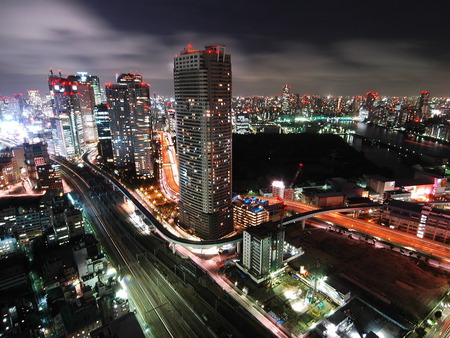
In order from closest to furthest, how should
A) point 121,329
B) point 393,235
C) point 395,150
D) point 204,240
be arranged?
point 121,329 < point 204,240 < point 393,235 < point 395,150

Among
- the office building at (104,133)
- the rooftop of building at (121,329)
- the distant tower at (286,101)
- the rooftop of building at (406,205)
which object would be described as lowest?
the rooftop of building at (121,329)

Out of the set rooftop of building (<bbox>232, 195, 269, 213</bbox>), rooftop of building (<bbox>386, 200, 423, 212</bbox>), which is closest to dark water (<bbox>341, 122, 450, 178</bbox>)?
rooftop of building (<bbox>386, 200, 423, 212</bbox>)

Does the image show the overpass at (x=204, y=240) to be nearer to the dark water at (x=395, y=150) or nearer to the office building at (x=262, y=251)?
the office building at (x=262, y=251)

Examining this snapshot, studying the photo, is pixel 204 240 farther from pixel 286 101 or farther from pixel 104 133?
pixel 286 101

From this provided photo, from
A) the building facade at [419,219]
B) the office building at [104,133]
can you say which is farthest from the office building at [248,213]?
the office building at [104,133]

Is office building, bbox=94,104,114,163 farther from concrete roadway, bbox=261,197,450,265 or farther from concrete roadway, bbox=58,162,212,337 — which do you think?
concrete roadway, bbox=261,197,450,265

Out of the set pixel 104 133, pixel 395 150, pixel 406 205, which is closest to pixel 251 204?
pixel 406 205
